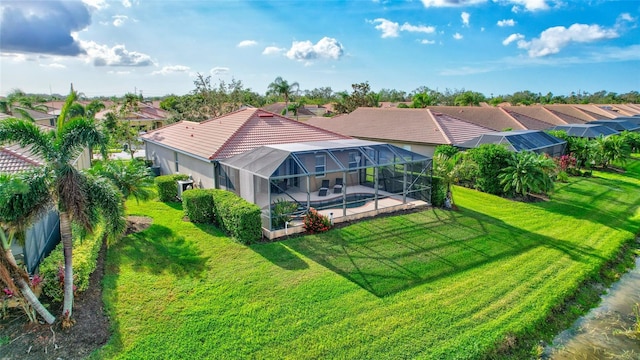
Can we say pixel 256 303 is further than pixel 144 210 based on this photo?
No

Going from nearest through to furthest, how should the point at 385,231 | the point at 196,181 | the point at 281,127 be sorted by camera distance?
the point at 385,231 → the point at 196,181 → the point at 281,127

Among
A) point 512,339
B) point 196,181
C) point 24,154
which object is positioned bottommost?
point 512,339

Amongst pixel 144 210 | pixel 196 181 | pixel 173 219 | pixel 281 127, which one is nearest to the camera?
pixel 173 219

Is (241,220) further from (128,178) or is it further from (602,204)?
(602,204)

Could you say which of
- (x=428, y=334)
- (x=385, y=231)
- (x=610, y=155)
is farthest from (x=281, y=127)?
(x=610, y=155)

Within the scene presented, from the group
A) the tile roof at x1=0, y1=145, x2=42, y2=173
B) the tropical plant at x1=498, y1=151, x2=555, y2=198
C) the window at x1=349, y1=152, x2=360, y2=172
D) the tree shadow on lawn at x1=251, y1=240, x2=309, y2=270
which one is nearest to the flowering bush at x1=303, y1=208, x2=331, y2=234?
the tree shadow on lawn at x1=251, y1=240, x2=309, y2=270

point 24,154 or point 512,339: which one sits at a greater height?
point 24,154

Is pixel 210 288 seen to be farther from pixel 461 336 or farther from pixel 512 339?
pixel 512 339
